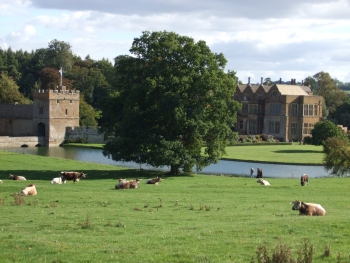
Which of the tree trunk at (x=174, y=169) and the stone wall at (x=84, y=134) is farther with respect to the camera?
the stone wall at (x=84, y=134)

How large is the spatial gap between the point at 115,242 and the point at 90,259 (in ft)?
5.38

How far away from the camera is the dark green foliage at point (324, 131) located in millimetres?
72500

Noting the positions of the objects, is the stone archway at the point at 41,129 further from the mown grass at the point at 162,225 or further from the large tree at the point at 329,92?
the large tree at the point at 329,92

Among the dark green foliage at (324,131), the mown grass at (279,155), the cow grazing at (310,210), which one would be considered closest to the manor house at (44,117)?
the mown grass at (279,155)

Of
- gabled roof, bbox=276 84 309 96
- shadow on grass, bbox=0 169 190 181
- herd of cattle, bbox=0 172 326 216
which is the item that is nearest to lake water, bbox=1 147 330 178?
herd of cattle, bbox=0 172 326 216

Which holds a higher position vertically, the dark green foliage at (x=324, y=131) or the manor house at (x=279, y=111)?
the manor house at (x=279, y=111)

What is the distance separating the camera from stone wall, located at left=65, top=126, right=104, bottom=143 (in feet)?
269

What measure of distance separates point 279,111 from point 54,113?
3152 centimetres

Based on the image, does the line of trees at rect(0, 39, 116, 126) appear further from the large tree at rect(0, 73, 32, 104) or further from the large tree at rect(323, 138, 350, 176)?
the large tree at rect(323, 138, 350, 176)

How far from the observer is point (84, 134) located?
271 ft

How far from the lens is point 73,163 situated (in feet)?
165

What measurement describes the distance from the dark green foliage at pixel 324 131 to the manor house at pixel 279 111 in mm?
12975

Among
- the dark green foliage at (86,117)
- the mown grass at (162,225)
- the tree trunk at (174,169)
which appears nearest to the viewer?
the mown grass at (162,225)

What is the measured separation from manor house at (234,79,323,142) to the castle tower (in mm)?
26542
